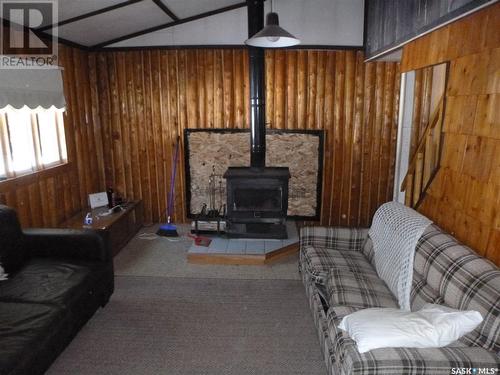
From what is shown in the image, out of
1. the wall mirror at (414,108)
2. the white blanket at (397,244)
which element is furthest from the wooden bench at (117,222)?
the wall mirror at (414,108)

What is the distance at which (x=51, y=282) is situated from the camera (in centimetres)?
253

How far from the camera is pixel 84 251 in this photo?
9.67 ft

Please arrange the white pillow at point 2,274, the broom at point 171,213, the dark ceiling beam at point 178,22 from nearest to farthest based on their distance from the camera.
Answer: the white pillow at point 2,274
the dark ceiling beam at point 178,22
the broom at point 171,213

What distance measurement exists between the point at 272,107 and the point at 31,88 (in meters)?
2.66

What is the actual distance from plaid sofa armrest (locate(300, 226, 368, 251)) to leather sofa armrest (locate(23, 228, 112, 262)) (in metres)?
1.77

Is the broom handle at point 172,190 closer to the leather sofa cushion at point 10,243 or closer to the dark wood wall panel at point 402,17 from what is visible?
the leather sofa cushion at point 10,243

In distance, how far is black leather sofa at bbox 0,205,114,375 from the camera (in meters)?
1.97

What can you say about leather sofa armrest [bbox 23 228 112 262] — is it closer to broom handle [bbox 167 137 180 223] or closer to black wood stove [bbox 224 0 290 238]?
black wood stove [bbox 224 0 290 238]

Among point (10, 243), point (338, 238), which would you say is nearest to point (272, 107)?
point (338, 238)

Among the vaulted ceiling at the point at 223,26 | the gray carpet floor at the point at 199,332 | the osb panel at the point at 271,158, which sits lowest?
the gray carpet floor at the point at 199,332

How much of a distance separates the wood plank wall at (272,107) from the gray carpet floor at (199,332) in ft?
6.48

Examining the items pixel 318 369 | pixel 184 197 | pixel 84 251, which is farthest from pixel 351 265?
Answer: pixel 184 197

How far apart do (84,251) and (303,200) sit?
2.90 meters

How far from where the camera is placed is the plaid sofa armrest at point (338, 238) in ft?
10.8
